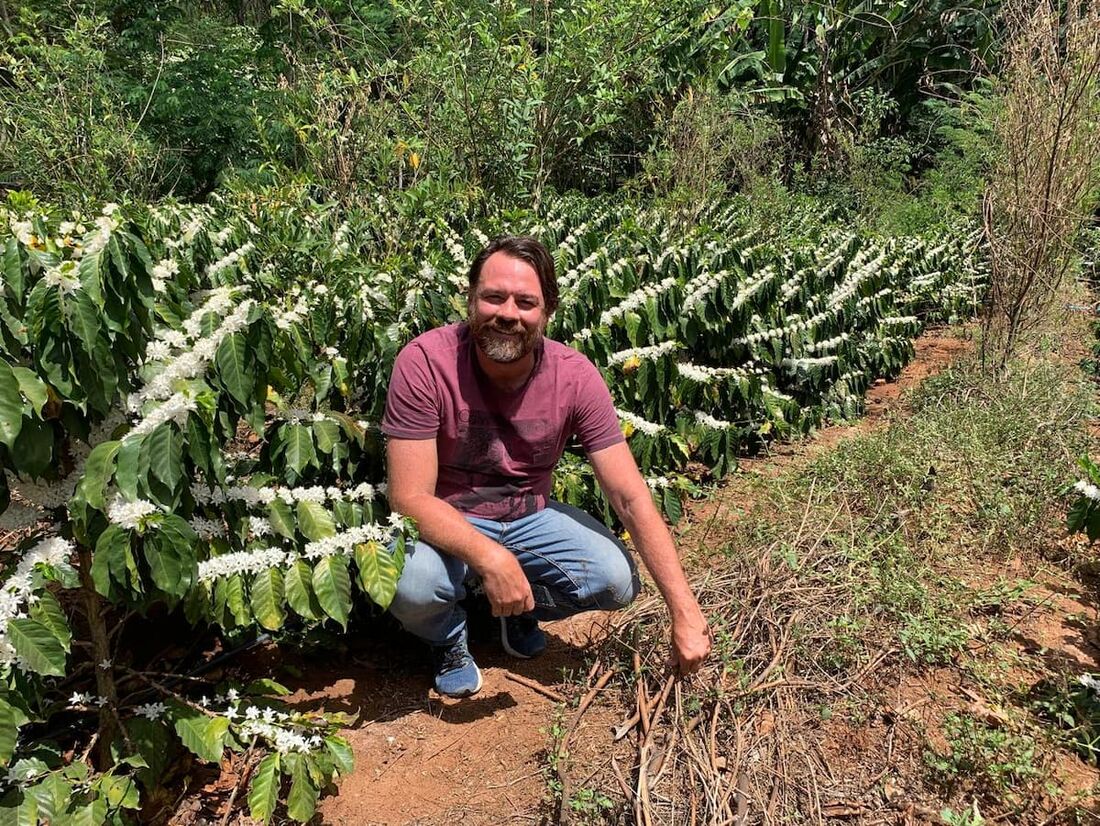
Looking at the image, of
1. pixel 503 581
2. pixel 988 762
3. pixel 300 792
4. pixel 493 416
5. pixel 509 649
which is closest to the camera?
pixel 300 792

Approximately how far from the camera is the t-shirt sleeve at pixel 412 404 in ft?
6.65

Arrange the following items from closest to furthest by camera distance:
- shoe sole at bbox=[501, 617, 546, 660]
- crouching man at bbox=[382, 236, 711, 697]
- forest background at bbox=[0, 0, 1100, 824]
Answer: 1. forest background at bbox=[0, 0, 1100, 824]
2. crouching man at bbox=[382, 236, 711, 697]
3. shoe sole at bbox=[501, 617, 546, 660]

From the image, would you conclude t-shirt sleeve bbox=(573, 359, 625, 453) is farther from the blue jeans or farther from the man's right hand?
the man's right hand

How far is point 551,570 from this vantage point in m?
2.27

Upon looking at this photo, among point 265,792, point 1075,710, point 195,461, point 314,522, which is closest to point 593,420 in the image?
point 314,522

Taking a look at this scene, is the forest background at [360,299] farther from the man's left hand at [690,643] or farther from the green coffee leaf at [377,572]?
the man's left hand at [690,643]

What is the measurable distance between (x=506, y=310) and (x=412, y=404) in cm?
36

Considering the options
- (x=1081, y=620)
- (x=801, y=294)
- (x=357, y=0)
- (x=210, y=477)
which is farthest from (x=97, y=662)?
(x=357, y=0)

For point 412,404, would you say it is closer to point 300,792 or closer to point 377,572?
point 377,572

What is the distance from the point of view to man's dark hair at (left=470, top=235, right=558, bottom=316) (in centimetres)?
213

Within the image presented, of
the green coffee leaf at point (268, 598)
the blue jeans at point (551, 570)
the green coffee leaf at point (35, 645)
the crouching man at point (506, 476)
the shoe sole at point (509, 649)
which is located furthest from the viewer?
the shoe sole at point (509, 649)

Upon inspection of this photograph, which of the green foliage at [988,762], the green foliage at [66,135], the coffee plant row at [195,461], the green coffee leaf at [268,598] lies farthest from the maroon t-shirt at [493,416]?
the green foliage at [66,135]

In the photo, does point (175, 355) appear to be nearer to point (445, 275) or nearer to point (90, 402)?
point (90, 402)

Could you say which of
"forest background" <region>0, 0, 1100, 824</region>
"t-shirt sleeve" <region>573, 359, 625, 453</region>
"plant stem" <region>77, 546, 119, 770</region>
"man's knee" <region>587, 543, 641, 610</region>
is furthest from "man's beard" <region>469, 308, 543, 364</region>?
"plant stem" <region>77, 546, 119, 770</region>
